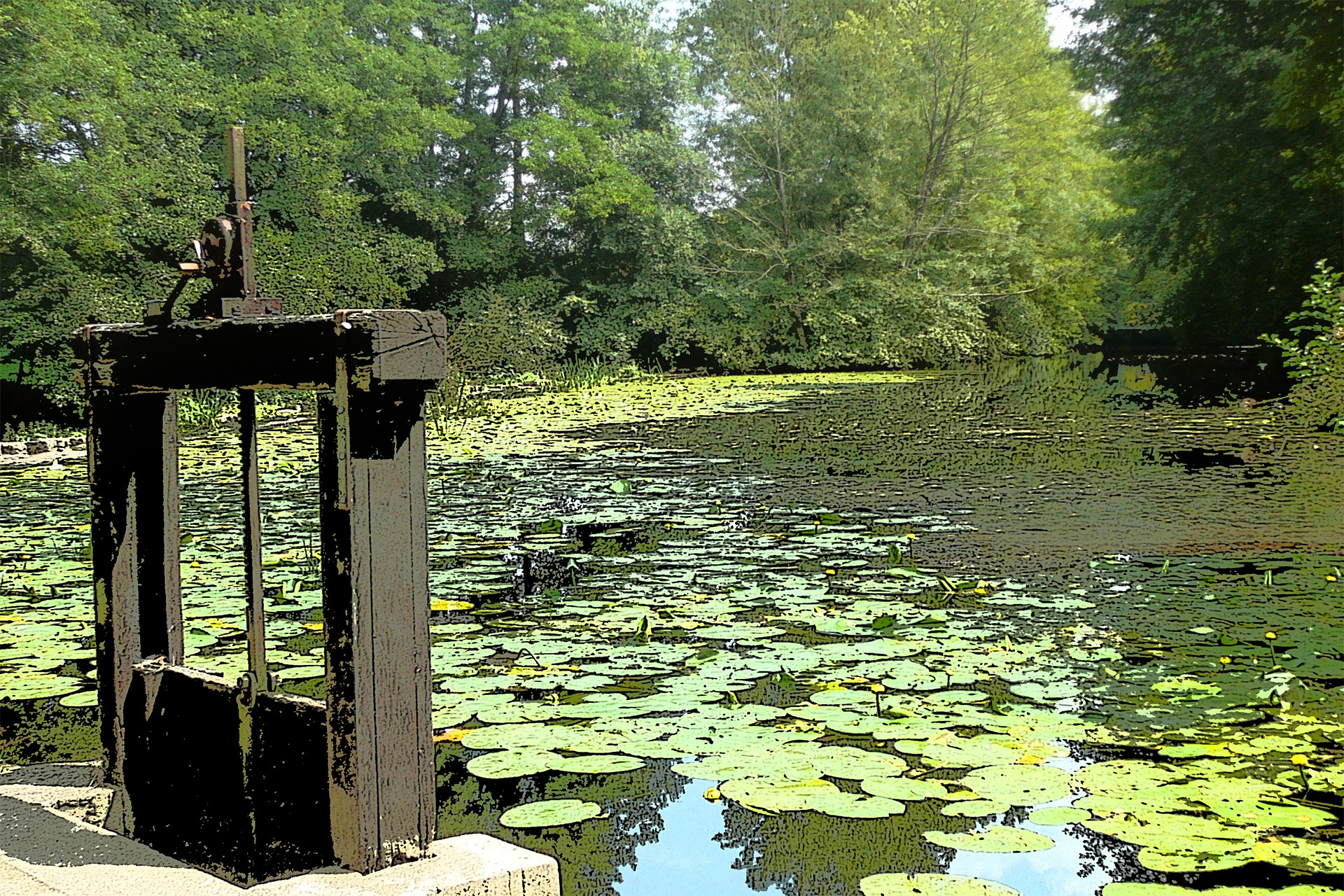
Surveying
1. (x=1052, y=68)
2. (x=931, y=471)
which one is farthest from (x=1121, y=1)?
(x=931, y=471)

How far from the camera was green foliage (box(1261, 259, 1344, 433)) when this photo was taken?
10.8 m

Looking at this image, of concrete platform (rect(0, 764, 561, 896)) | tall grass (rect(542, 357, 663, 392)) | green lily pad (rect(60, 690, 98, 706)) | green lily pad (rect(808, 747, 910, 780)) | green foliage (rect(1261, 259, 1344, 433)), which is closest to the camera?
concrete platform (rect(0, 764, 561, 896))

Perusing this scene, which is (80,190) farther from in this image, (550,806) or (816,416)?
(550,806)

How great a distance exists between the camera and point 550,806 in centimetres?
299

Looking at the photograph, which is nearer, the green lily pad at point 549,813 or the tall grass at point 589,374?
the green lily pad at point 549,813

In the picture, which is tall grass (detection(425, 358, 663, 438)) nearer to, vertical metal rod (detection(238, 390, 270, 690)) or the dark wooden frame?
the dark wooden frame

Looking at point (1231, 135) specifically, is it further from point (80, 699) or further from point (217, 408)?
point (80, 699)

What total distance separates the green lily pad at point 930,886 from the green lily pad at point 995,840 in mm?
112

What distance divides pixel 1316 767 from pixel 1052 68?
35345 millimetres

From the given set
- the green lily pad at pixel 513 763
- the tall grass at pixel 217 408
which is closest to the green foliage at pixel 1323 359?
the green lily pad at pixel 513 763

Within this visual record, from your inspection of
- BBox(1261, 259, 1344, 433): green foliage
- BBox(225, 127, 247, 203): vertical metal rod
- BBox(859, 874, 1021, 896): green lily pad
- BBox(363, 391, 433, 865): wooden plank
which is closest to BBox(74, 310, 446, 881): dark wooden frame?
BBox(363, 391, 433, 865): wooden plank

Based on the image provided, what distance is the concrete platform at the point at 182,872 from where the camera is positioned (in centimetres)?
211

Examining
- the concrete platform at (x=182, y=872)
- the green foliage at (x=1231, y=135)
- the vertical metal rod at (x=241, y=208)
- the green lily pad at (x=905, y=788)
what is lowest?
the green lily pad at (x=905, y=788)

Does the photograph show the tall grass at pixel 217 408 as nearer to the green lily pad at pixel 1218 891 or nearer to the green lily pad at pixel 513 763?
the green lily pad at pixel 513 763
